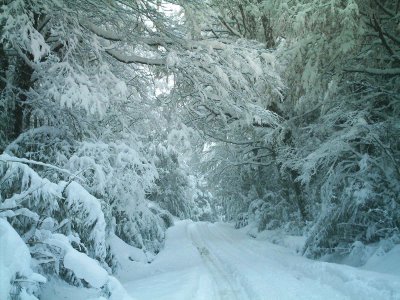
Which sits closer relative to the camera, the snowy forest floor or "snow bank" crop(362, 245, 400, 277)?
the snowy forest floor

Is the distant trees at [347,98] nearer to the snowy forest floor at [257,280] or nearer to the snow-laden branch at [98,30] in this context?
the snowy forest floor at [257,280]

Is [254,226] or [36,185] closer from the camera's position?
[36,185]

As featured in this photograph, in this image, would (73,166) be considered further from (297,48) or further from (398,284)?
(398,284)

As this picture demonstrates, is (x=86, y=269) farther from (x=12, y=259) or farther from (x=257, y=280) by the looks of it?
(x=257, y=280)

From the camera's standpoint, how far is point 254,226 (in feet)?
74.9

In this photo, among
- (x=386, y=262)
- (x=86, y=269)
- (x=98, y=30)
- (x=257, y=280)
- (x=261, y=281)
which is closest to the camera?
(x=86, y=269)

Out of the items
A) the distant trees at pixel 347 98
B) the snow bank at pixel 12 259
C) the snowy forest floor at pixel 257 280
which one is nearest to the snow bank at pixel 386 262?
the snowy forest floor at pixel 257 280

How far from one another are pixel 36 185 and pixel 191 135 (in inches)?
150

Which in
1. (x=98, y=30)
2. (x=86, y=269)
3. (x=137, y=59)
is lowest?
(x=86, y=269)

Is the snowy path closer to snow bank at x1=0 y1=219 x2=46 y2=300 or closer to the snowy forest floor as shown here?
the snowy forest floor

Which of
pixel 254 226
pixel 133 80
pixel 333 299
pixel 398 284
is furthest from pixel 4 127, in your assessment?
pixel 254 226

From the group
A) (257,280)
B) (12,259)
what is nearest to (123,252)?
(257,280)

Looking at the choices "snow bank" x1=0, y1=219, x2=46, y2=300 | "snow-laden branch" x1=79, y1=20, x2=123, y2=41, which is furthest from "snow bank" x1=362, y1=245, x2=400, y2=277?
"snow-laden branch" x1=79, y1=20, x2=123, y2=41

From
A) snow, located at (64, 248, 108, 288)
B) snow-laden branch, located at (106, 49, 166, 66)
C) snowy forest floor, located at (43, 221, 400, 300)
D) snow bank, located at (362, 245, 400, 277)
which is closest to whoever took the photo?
snow, located at (64, 248, 108, 288)
